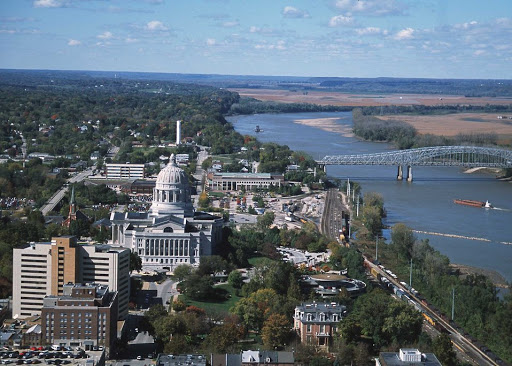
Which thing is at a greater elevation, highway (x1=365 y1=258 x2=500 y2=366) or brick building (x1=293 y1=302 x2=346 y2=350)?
brick building (x1=293 y1=302 x2=346 y2=350)

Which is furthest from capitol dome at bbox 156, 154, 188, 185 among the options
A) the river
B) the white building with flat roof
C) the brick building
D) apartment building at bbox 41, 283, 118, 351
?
the white building with flat roof

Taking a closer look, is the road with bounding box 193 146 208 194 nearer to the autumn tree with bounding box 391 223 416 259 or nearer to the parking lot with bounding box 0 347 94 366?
the autumn tree with bounding box 391 223 416 259

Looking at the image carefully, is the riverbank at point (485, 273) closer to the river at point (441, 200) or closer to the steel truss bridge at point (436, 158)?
the river at point (441, 200)

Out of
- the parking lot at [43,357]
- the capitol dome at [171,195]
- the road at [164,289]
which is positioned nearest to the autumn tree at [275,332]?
the parking lot at [43,357]

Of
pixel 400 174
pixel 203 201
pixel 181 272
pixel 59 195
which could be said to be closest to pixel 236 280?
pixel 181 272

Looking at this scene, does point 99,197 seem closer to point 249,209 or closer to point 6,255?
point 249,209

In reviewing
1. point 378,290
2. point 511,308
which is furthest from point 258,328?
point 511,308
